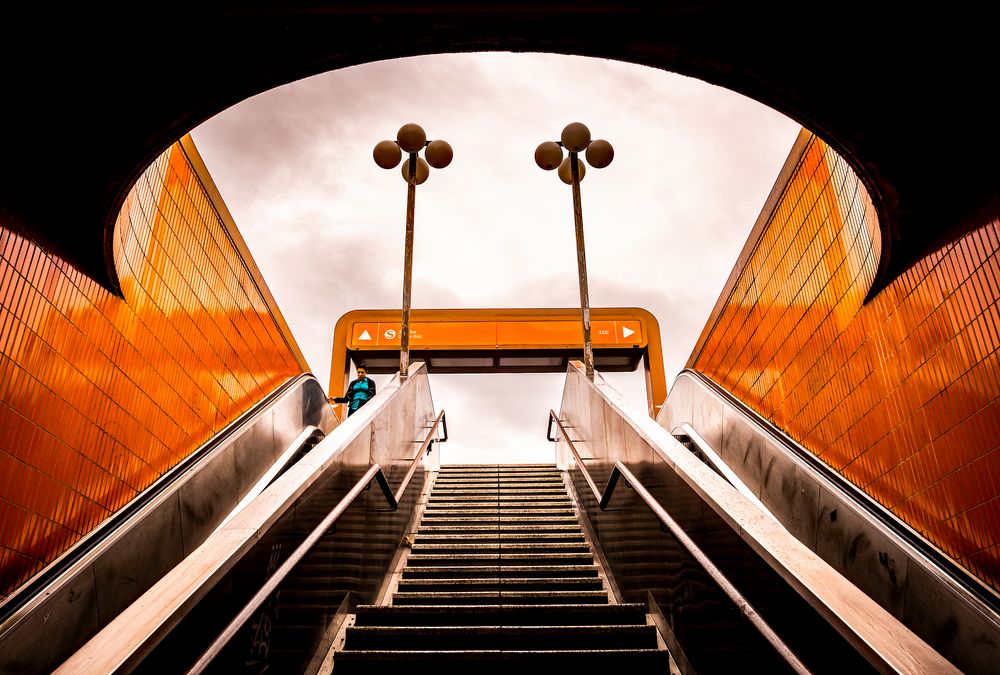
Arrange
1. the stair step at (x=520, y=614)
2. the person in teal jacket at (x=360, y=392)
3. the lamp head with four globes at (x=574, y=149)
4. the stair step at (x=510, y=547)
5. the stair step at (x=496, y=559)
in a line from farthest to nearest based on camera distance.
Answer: the person in teal jacket at (x=360, y=392) → the lamp head with four globes at (x=574, y=149) → the stair step at (x=510, y=547) → the stair step at (x=496, y=559) → the stair step at (x=520, y=614)

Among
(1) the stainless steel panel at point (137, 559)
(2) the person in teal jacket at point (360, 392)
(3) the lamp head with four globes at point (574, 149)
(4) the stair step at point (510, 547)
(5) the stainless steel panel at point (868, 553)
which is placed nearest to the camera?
(5) the stainless steel panel at point (868, 553)

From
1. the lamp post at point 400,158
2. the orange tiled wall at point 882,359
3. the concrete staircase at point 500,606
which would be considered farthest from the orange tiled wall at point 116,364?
the orange tiled wall at point 882,359

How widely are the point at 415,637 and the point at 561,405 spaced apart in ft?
22.9

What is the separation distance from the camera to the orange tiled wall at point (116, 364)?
113 inches

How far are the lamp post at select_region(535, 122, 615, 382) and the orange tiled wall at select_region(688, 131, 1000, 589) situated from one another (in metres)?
1.91

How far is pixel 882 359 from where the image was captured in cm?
352

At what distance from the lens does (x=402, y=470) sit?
6152 mm

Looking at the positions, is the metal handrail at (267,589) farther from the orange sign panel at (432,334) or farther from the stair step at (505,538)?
the orange sign panel at (432,334)

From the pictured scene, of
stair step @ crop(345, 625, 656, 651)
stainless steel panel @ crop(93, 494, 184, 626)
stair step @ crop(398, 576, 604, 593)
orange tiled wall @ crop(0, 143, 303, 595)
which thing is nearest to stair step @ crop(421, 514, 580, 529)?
stair step @ crop(398, 576, 604, 593)

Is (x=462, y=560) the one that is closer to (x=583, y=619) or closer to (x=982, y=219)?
(x=583, y=619)

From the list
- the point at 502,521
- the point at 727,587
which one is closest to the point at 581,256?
the point at 502,521

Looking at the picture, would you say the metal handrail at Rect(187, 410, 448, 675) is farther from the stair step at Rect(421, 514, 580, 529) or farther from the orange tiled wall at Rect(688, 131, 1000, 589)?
the orange tiled wall at Rect(688, 131, 1000, 589)

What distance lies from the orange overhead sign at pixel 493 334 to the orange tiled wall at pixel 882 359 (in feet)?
19.8

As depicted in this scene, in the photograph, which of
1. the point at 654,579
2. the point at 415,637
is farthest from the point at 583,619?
the point at 415,637
